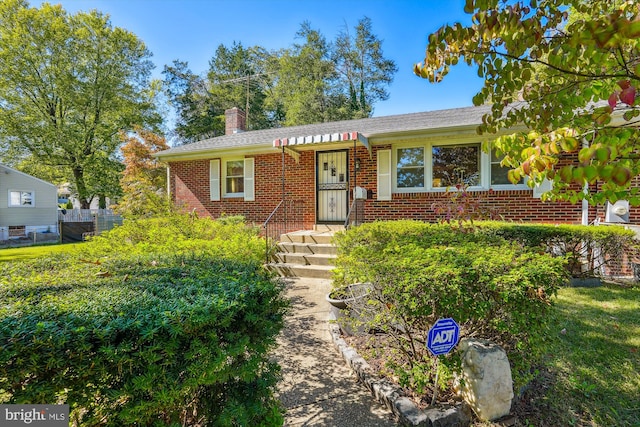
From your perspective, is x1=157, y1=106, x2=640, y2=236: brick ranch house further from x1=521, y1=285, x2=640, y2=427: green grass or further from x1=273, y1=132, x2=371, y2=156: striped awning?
x1=521, y1=285, x2=640, y2=427: green grass

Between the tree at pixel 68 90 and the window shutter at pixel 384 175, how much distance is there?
22260mm

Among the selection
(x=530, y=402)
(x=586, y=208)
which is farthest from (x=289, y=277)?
(x=586, y=208)

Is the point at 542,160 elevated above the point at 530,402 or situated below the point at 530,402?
above

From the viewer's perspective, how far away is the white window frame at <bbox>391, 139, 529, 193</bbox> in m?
7.78

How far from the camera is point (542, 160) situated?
1.52m

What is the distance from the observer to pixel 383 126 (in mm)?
9422

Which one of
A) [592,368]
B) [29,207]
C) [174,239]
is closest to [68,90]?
[29,207]

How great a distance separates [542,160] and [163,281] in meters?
2.29

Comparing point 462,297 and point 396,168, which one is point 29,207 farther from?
point 462,297

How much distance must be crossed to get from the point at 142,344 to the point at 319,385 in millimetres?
2057

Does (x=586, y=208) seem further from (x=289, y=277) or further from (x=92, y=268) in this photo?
(x=92, y=268)

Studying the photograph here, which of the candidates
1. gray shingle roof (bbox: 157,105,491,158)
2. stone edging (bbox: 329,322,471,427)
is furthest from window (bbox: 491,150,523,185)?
stone edging (bbox: 329,322,471,427)

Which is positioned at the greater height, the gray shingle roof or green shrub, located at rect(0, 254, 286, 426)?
the gray shingle roof

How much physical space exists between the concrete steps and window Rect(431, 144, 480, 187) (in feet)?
11.6
